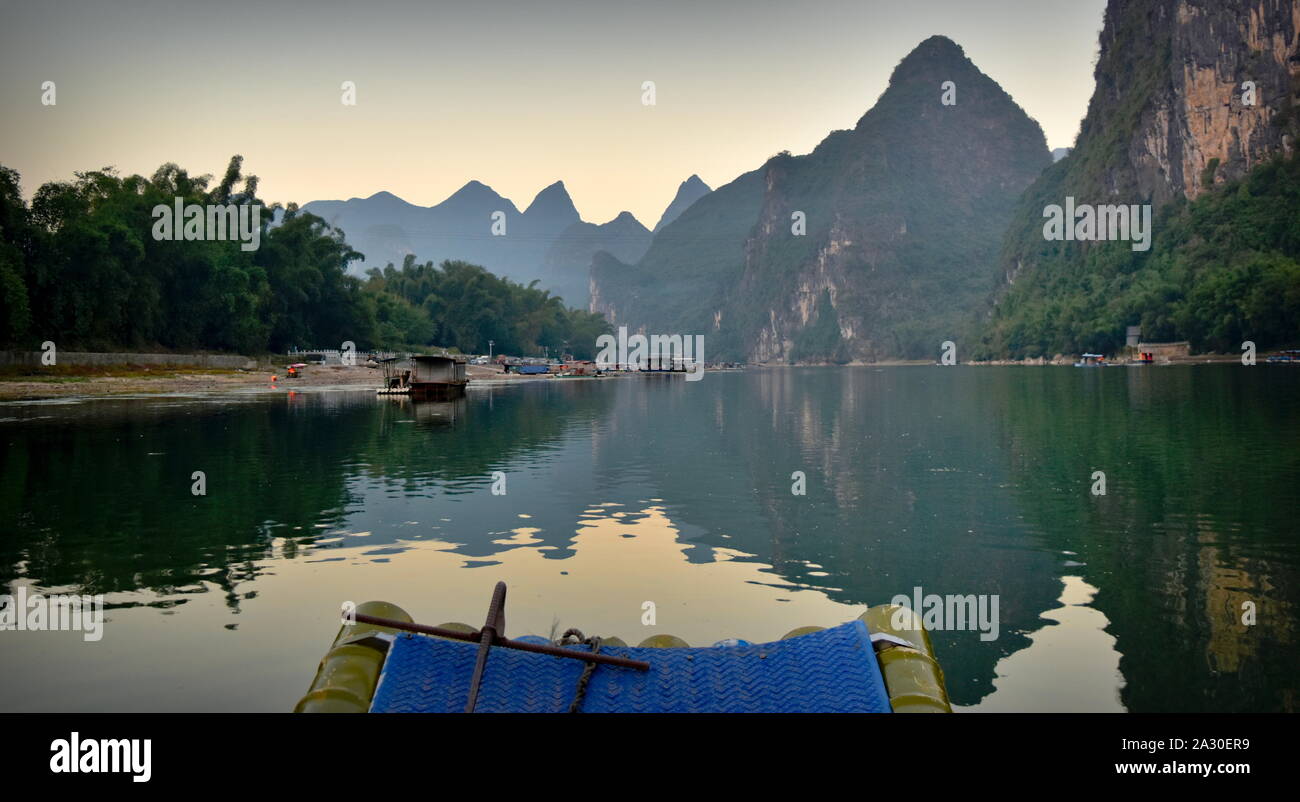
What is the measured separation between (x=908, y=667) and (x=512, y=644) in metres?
2.32

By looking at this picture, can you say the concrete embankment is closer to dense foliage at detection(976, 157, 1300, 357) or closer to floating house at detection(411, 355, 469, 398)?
floating house at detection(411, 355, 469, 398)

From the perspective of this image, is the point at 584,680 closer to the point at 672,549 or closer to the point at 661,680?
the point at 661,680

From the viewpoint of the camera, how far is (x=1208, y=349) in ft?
426

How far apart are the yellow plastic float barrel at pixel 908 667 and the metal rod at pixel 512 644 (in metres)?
1.40

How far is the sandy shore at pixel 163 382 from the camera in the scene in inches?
2265

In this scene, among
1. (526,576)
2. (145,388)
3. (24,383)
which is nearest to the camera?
(526,576)

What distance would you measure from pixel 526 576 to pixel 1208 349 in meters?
143

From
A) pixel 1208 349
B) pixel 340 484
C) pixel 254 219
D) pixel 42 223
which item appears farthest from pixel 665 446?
pixel 1208 349

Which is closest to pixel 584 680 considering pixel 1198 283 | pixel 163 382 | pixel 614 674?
pixel 614 674

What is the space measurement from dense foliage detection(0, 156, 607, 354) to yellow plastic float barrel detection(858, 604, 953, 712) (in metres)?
66.8

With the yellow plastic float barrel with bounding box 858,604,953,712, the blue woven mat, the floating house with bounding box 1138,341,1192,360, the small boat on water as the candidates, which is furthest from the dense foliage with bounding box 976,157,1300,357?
the blue woven mat

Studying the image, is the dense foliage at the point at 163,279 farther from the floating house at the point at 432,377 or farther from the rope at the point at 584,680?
the rope at the point at 584,680
